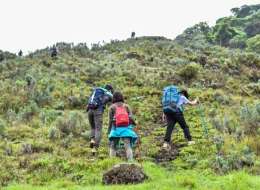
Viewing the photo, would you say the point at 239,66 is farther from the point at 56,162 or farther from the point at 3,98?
the point at 56,162

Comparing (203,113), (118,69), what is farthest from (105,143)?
(118,69)

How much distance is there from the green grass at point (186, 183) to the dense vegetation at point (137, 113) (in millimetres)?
21

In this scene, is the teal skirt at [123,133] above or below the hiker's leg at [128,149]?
above

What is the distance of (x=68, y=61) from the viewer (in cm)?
2817

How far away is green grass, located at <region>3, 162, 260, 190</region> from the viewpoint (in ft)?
32.6

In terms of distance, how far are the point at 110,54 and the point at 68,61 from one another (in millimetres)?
4210

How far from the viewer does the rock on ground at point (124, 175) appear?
1039 centimetres

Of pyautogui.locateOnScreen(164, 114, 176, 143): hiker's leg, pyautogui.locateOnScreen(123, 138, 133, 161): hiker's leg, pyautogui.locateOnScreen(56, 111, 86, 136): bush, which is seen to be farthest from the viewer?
pyautogui.locateOnScreen(56, 111, 86, 136): bush

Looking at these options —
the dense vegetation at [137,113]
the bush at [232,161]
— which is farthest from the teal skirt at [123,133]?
the bush at [232,161]

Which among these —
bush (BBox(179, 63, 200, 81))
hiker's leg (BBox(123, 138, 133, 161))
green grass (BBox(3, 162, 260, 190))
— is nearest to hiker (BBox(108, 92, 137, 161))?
hiker's leg (BBox(123, 138, 133, 161))

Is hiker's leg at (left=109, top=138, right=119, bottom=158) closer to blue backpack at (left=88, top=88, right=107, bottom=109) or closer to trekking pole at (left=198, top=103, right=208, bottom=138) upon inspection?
blue backpack at (left=88, top=88, right=107, bottom=109)

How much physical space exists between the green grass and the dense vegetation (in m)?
0.02

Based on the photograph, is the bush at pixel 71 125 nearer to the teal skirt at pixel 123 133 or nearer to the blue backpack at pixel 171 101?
the blue backpack at pixel 171 101

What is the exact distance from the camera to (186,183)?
1013 cm
